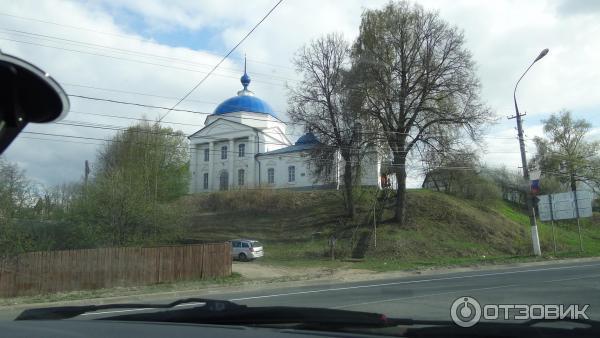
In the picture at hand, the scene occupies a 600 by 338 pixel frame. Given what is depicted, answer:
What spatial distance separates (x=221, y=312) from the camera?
456 cm

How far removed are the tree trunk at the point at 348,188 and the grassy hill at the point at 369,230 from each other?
0.88 m

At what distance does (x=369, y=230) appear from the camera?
123 ft

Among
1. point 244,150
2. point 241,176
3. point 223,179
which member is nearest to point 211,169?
point 223,179

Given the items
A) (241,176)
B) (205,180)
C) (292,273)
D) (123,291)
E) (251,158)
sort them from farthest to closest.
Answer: (205,180) < (241,176) < (251,158) < (292,273) < (123,291)

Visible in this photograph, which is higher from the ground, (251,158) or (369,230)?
(251,158)

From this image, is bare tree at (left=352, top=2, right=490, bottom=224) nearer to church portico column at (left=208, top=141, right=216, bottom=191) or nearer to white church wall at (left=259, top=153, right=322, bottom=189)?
white church wall at (left=259, top=153, right=322, bottom=189)

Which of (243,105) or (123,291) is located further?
(243,105)

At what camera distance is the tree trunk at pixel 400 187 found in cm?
3675

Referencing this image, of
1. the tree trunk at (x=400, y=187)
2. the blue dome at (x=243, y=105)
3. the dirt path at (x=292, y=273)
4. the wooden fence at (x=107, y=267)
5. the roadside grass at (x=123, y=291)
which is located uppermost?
the blue dome at (x=243, y=105)

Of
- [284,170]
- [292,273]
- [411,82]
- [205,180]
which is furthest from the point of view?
[205,180]

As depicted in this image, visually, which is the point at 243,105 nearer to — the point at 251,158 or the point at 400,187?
the point at 251,158

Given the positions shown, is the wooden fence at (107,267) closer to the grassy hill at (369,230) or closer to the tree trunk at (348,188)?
the grassy hill at (369,230)

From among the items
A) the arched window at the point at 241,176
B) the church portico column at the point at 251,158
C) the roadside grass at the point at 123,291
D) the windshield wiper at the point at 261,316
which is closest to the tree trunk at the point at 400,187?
the roadside grass at the point at 123,291

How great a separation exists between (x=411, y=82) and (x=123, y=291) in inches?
950
